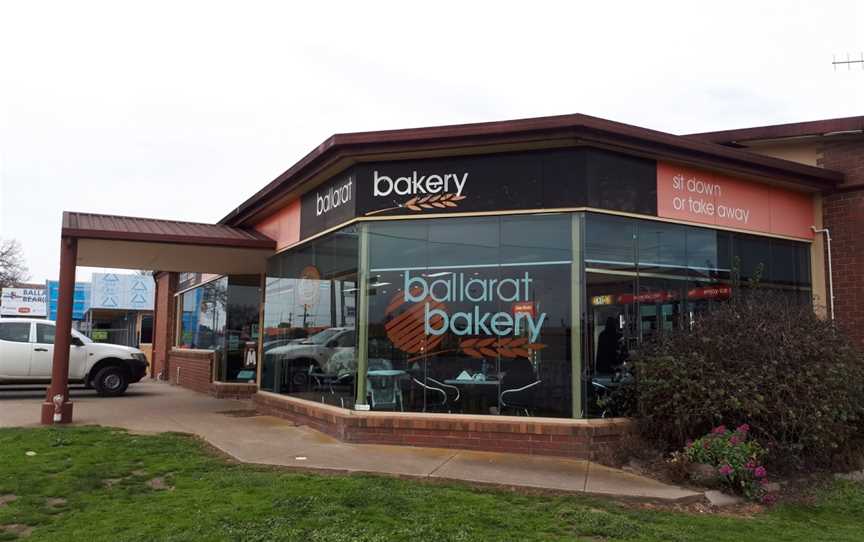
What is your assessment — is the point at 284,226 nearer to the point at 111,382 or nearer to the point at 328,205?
the point at 328,205

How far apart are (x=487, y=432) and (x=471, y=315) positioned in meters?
1.59

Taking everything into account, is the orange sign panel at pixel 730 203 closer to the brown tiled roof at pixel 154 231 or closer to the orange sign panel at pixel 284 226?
the orange sign panel at pixel 284 226

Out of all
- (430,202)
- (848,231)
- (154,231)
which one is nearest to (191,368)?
(154,231)

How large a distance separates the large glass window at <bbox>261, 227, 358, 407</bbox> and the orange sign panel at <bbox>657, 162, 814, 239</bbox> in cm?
472

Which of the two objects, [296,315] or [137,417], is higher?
[296,315]

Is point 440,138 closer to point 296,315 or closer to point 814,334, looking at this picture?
point 296,315

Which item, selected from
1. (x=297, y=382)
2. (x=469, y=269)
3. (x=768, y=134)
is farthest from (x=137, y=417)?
(x=768, y=134)

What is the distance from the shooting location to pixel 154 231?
12266mm

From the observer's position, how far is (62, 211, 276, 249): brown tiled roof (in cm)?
1158

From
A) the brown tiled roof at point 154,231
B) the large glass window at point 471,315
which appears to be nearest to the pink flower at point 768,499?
the large glass window at point 471,315

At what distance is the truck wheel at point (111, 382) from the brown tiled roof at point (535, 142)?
9.05 meters

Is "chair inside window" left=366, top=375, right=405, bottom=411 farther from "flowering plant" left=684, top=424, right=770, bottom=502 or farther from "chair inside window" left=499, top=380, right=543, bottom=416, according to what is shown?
"flowering plant" left=684, top=424, right=770, bottom=502

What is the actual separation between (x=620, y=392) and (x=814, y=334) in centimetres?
251

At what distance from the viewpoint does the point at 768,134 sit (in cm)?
1203
